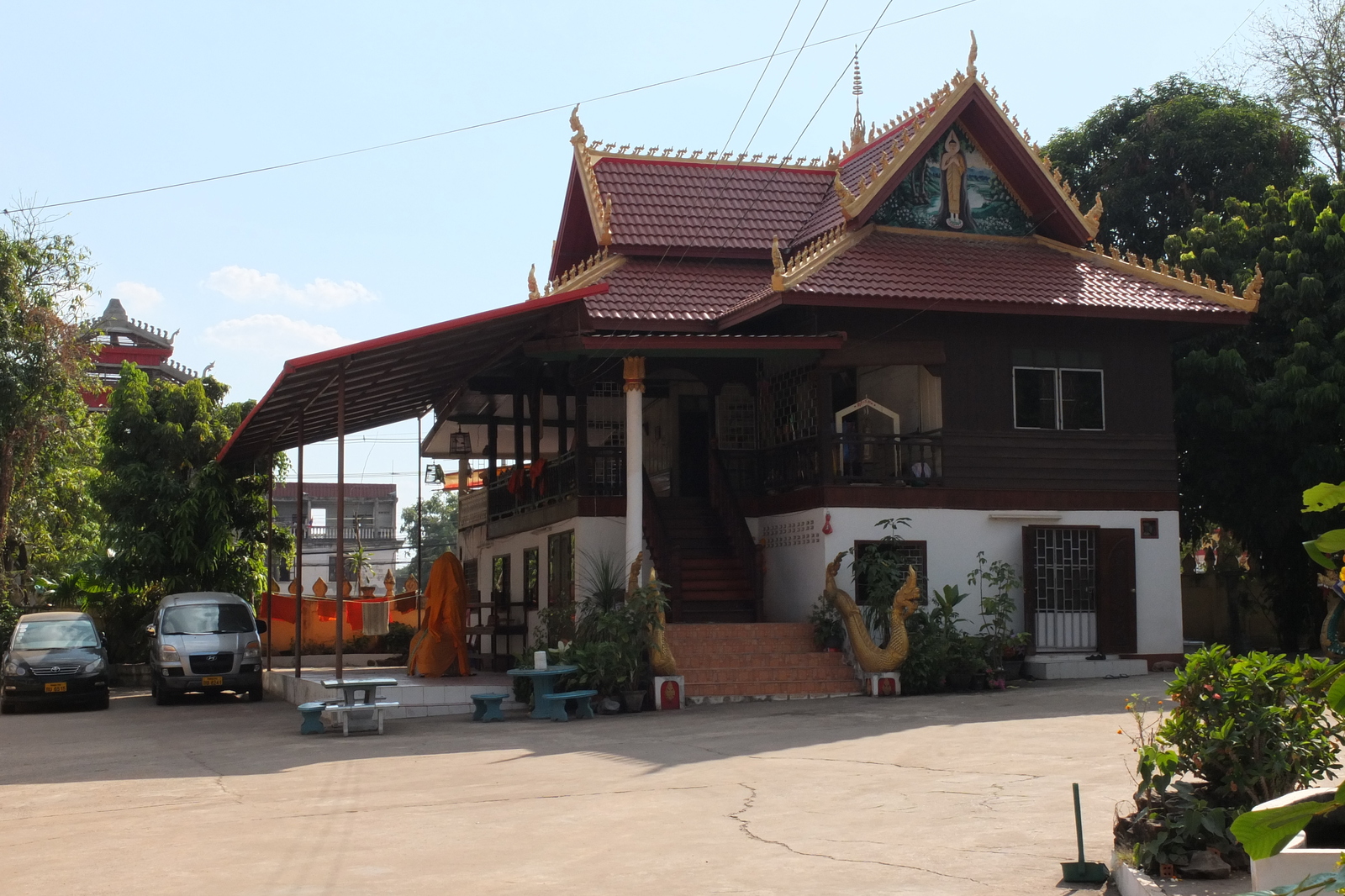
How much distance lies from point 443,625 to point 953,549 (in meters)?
7.49

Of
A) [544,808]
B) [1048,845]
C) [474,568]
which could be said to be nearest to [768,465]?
[474,568]

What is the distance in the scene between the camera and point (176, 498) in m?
25.0

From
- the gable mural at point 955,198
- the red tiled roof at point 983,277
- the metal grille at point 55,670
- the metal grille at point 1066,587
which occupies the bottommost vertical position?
the metal grille at point 55,670

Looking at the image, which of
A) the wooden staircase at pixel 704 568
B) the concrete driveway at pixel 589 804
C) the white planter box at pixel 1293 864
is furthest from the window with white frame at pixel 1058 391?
the white planter box at pixel 1293 864

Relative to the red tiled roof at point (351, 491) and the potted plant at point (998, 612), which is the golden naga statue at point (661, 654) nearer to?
the potted plant at point (998, 612)

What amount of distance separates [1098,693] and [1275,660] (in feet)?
32.3

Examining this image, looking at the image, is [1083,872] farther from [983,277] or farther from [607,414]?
[607,414]

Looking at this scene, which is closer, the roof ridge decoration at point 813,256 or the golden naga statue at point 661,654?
the golden naga statue at point 661,654

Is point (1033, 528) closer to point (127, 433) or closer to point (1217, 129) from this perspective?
point (1217, 129)

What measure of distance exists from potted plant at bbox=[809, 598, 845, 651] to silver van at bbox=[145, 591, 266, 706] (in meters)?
8.56

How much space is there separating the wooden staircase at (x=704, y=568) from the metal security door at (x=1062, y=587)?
3.93 metres

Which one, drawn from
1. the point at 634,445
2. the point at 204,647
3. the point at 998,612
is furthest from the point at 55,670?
the point at 998,612

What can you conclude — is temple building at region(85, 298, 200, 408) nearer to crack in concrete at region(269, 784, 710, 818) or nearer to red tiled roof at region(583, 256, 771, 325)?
red tiled roof at region(583, 256, 771, 325)

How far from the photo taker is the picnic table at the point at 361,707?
1447 centimetres
